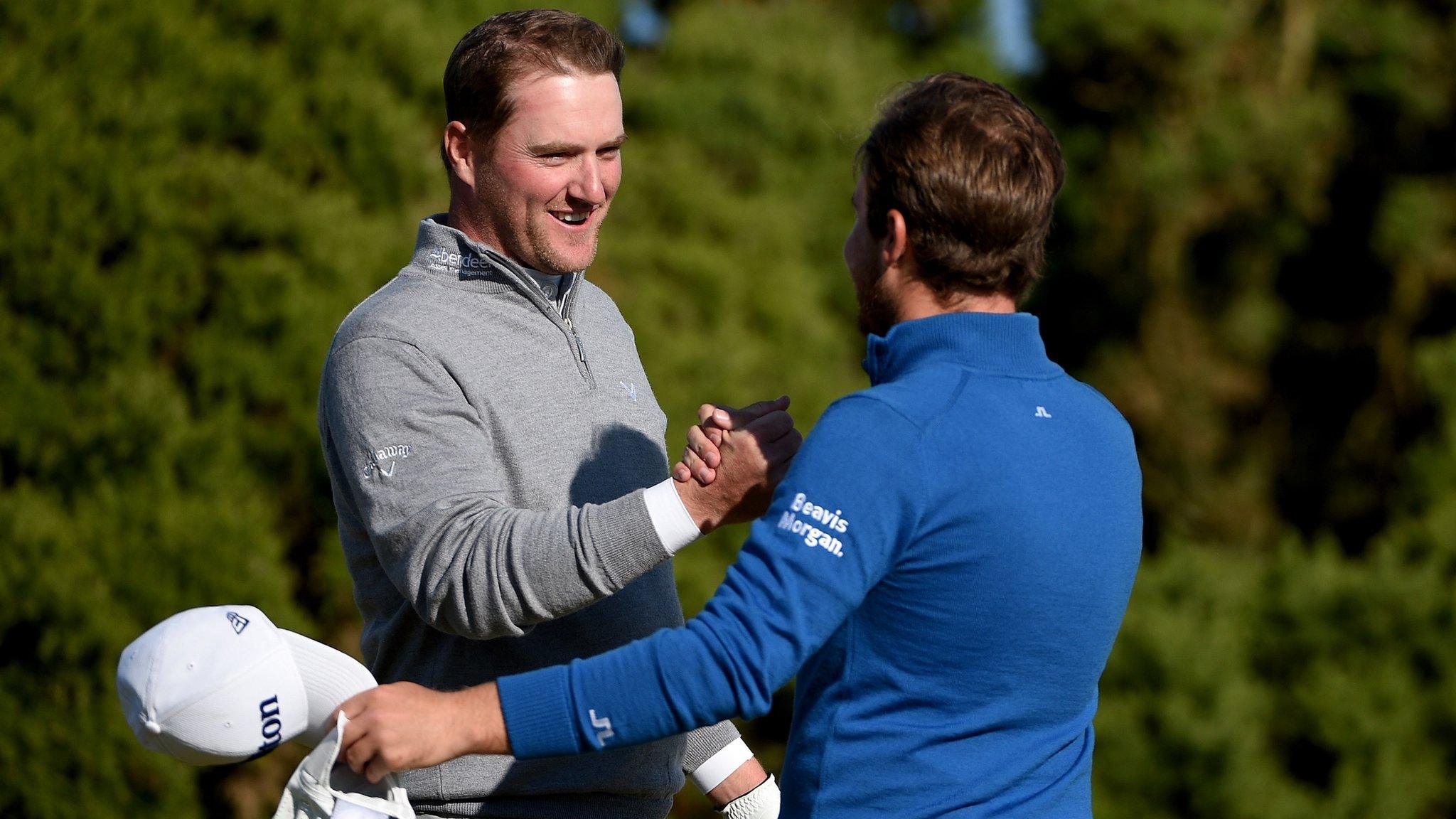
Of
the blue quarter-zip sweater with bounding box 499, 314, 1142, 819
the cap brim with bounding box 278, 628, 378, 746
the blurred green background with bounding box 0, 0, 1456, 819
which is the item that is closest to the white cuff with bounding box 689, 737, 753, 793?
the blue quarter-zip sweater with bounding box 499, 314, 1142, 819

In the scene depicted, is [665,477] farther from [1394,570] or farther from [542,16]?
[1394,570]

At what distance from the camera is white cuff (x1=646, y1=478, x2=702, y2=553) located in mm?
1981

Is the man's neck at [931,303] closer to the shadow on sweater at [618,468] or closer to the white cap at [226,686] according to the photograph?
the shadow on sweater at [618,468]

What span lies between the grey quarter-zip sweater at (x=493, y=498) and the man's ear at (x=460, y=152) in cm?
10

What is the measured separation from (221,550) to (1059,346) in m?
11.3

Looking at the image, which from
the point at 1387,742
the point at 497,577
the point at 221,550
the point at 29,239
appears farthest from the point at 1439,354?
the point at 497,577

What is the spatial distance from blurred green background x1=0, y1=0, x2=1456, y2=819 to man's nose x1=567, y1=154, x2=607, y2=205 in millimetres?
3721

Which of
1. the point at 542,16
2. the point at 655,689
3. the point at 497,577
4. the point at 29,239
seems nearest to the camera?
the point at 655,689

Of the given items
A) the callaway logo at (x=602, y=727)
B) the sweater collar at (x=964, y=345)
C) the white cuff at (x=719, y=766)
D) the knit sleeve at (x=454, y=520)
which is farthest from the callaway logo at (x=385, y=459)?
the white cuff at (x=719, y=766)

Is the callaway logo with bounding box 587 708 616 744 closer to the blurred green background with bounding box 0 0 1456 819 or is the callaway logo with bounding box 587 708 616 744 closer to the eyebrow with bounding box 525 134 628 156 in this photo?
the eyebrow with bounding box 525 134 628 156

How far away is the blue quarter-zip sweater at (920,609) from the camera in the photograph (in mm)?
1715

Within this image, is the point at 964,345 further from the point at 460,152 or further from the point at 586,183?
the point at 460,152

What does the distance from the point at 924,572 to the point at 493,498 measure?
644 millimetres

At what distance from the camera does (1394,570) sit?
9.63 metres
